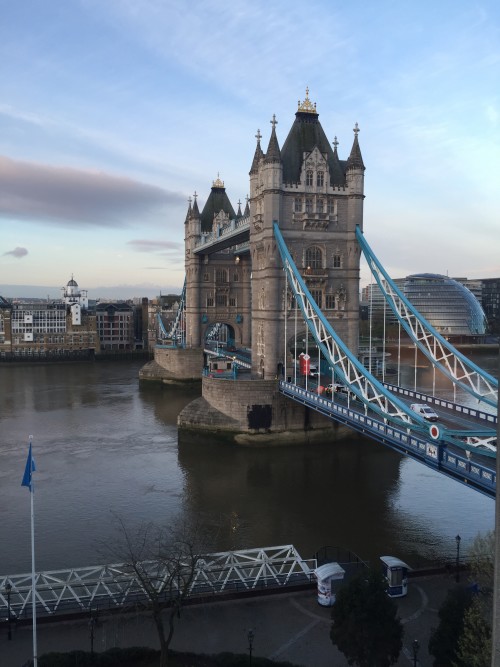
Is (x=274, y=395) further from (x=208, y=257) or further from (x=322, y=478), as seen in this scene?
(x=208, y=257)

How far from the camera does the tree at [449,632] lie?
53.3 feet

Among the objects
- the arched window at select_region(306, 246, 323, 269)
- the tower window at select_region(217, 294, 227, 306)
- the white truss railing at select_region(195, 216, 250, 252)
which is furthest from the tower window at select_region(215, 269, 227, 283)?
the arched window at select_region(306, 246, 323, 269)

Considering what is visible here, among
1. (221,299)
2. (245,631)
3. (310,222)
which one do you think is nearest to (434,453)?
(245,631)

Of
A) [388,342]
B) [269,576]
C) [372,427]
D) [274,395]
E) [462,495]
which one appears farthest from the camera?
[388,342]

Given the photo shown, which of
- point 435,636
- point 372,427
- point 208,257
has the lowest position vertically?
point 435,636

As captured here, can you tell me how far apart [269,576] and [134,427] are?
36.6 m

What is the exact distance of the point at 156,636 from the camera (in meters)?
19.3

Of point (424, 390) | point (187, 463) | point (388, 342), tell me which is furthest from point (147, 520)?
point (388, 342)

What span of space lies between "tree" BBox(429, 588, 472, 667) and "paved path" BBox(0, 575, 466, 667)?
6.22ft

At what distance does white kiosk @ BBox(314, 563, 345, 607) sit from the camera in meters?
20.9

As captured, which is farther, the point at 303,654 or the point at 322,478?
the point at 322,478

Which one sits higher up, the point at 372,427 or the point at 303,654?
the point at 372,427

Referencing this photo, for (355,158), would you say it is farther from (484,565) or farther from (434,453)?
(484,565)

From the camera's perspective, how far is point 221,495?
38.1m
